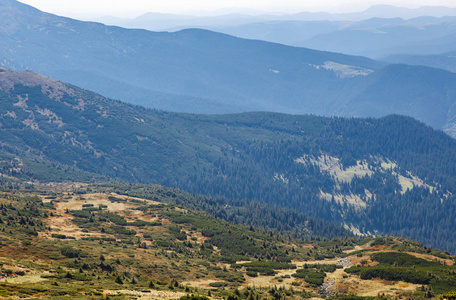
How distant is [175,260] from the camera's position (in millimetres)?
95625

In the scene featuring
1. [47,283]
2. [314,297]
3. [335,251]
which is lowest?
[335,251]

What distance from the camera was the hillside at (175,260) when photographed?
6800 cm

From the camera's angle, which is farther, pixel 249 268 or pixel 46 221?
pixel 46 221

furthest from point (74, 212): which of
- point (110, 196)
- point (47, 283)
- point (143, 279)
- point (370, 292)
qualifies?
point (370, 292)

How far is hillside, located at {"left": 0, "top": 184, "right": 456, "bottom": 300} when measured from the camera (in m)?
68.0

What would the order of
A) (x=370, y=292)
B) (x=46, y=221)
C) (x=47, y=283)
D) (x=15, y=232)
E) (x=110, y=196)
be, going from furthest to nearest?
(x=110, y=196) < (x=46, y=221) < (x=15, y=232) < (x=370, y=292) < (x=47, y=283)

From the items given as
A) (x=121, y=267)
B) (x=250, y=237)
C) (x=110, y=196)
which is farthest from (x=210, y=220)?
(x=121, y=267)

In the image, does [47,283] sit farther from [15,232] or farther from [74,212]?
[74,212]

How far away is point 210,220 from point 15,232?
61828 mm

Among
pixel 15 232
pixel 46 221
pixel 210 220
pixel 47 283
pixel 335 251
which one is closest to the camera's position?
pixel 47 283

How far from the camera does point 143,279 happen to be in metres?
78.0

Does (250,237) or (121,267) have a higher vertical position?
(121,267)

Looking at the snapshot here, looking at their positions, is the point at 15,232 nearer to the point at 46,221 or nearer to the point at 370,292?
the point at 46,221

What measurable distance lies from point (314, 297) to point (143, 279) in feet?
85.6
